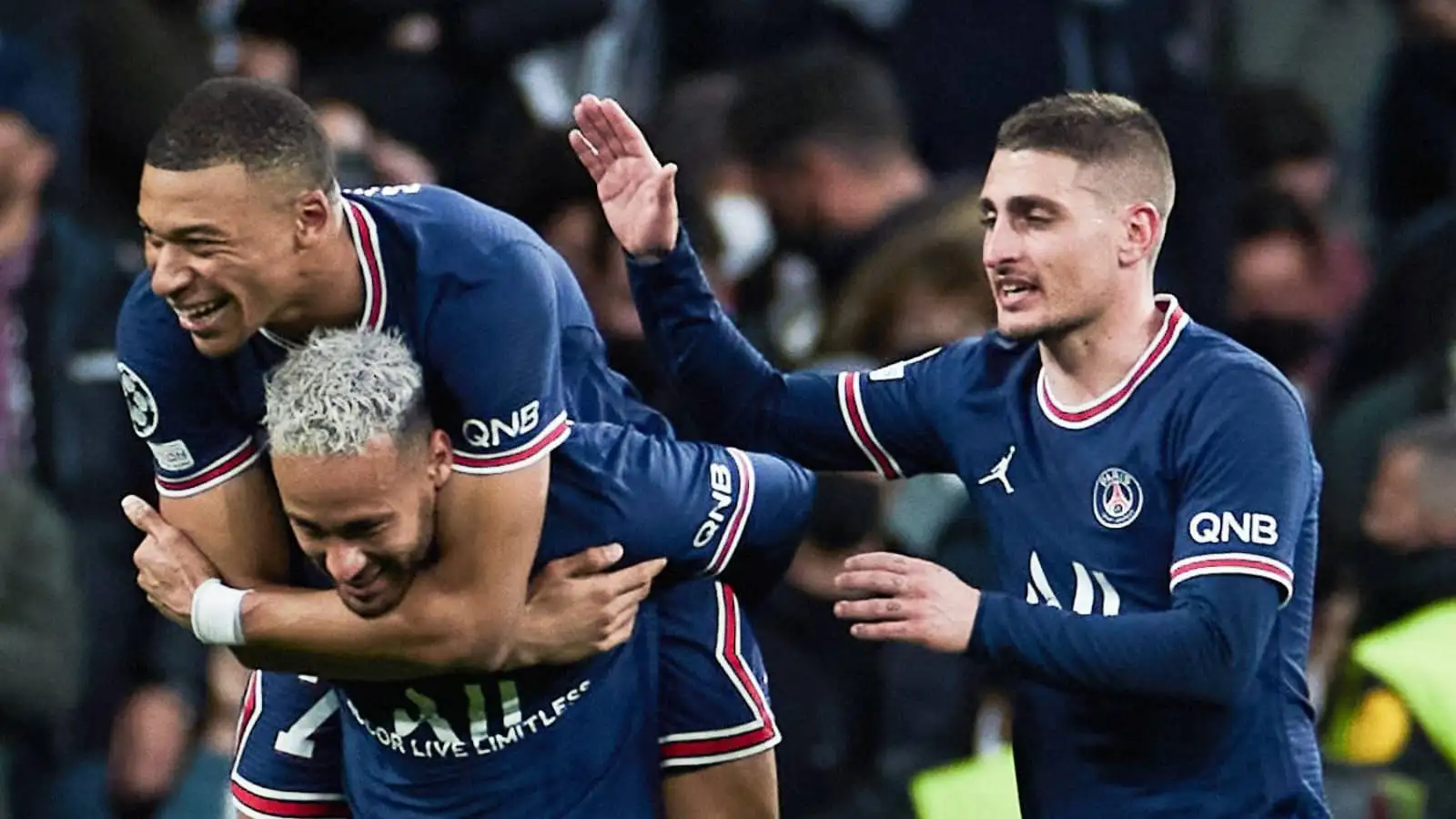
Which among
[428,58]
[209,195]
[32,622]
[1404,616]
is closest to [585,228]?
[428,58]

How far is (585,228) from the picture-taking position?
302 inches

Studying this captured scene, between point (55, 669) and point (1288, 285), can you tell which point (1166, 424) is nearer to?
point (55, 669)

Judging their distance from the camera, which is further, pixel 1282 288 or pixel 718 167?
pixel 1282 288

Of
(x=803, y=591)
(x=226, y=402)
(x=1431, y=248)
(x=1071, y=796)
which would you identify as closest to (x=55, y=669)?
(x=803, y=591)

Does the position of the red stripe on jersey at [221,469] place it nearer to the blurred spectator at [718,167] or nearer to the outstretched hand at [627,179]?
the outstretched hand at [627,179]

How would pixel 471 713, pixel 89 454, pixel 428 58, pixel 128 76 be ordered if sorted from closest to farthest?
pixel 471 713, pixel 89 454, pixel 128 76, pixel 428 58

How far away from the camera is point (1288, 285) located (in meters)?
9.39

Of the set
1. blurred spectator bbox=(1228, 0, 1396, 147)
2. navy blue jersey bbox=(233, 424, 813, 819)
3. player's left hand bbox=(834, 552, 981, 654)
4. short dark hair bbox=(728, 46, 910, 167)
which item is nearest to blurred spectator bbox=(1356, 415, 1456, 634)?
Result: short dark hair bbox=(728, 46, 910, 167)

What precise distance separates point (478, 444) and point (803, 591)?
6.62 feet

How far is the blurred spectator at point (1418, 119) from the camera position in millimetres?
9766

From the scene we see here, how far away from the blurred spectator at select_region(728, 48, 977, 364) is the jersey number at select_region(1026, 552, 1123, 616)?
3309mm

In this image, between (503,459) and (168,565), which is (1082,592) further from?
(168,565)

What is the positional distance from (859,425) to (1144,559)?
2.16 ft

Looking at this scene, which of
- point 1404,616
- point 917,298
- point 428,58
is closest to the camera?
point 1404,616
